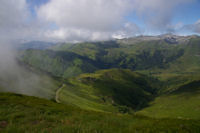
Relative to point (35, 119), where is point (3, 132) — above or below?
above

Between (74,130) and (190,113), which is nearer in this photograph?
(74,130)

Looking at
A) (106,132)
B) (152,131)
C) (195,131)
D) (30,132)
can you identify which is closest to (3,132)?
(30,132)

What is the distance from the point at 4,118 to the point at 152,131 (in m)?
16.5

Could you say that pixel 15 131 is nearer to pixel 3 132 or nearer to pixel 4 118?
pixel 3 132

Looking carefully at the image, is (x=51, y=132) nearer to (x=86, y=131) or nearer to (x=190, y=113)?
(x=86, y=131)

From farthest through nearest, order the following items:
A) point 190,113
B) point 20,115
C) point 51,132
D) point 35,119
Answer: point 190,113 < point 20,115 < point 35,119 < point 51,132

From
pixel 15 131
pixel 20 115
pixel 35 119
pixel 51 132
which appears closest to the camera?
pixel 51 132

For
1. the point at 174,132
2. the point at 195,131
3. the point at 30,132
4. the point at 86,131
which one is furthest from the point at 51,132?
the point at 195,131

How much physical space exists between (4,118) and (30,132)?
9.32 m

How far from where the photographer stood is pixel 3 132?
10.9 meters

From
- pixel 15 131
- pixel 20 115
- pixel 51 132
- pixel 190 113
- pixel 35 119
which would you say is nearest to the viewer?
pixel 51 132

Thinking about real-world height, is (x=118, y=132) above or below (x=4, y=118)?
above

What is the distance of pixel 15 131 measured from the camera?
36.5ft

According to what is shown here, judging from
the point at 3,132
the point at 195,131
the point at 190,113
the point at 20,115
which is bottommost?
the point at 190,113
